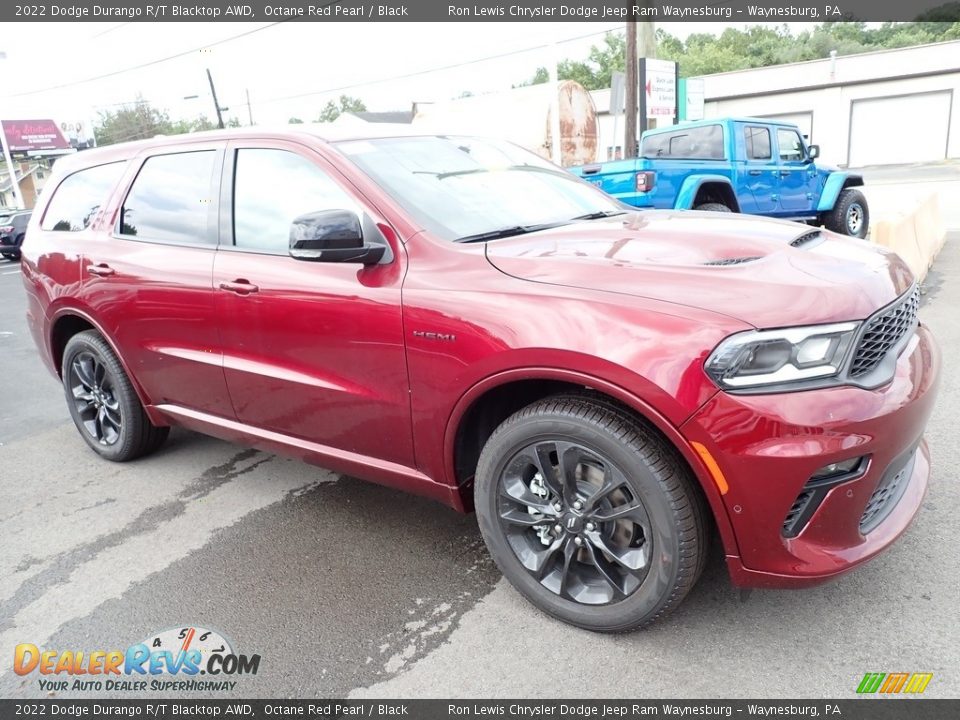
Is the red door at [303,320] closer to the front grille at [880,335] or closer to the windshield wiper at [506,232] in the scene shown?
the windshield wiper at [506,232]

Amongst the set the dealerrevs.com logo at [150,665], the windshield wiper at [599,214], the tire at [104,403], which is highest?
the windshield wiper at [599,214]

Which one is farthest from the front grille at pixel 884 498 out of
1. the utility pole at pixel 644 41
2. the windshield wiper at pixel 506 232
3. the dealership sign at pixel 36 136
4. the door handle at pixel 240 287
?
the dealership sign at pixel 36 136

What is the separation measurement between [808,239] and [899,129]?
3907 centimetres

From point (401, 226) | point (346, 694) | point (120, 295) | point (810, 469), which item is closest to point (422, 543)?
point (346, 694)

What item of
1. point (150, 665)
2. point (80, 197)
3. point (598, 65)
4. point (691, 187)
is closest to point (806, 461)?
point (150, 665)

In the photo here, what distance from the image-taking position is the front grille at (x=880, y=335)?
2.18 meters

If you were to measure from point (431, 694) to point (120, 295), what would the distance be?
2712 mm

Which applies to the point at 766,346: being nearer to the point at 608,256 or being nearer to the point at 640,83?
the point at 608,256

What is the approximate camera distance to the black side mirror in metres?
2.64

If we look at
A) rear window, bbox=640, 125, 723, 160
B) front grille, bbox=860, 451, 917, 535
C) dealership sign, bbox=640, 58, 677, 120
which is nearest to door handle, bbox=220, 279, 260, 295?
front grille, bbox=860, 451, 917, 535

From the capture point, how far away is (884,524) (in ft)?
7.77

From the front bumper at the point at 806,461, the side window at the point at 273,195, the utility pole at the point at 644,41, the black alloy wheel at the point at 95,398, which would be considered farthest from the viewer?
the utility pole at the point at 644,41

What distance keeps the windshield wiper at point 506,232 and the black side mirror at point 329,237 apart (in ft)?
1.29

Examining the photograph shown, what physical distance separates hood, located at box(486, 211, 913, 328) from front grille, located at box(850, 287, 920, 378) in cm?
4
